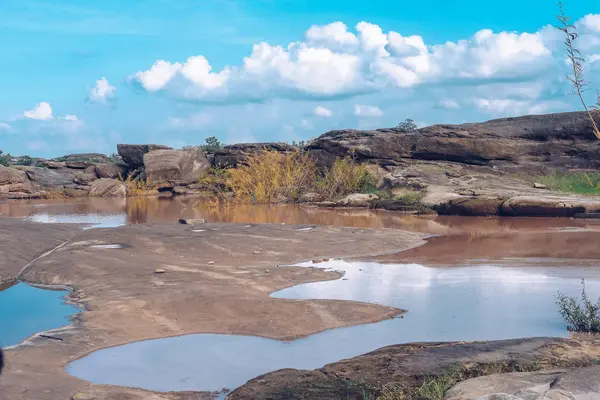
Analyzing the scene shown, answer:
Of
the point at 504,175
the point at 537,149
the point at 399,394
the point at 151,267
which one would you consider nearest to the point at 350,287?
the point at 151,267

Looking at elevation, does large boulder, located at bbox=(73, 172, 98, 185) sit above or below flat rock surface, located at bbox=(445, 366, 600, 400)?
above

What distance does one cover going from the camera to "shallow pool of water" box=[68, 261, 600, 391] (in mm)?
4387

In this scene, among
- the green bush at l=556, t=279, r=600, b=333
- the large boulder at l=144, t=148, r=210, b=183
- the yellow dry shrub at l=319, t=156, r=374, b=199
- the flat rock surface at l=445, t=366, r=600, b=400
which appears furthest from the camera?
the large boulder at l=144, t=148, r=210, b=183

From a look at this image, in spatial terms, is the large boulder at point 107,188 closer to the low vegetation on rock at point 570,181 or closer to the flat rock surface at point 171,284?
the flat rock surface at point 171,284

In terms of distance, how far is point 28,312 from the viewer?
616 centimetres

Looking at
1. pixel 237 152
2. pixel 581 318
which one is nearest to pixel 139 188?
pixel 237 152

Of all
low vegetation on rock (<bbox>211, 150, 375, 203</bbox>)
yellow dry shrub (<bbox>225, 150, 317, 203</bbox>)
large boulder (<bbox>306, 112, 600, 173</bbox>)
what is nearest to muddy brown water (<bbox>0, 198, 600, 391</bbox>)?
large boulder (<bbox>306, 112, 600, 173</bbox>)

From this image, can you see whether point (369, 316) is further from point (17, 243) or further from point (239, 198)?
point (239, 198)

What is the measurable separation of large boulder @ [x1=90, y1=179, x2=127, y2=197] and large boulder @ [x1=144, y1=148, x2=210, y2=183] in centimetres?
121

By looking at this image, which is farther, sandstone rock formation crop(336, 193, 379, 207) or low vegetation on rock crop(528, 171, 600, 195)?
sandstone rock formation crop(336, 193, 379, 207)

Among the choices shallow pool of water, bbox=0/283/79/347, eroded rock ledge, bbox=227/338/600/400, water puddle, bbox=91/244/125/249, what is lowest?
shallow pool of water, bbox=0/283/79/347

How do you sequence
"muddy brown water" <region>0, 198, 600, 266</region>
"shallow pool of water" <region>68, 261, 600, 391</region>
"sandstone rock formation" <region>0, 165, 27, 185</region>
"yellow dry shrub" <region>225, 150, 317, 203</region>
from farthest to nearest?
"sandstone rock formation" <region>0, 165, 27, 185</region> < "yellow dry shrub" <region>225, 150, 317, 203</region> < "muddy brown water" <region>0, 198, 600, 266</region> < "shallow pool of water" <region>68, 261, 600, 391</region>

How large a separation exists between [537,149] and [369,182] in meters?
5.48

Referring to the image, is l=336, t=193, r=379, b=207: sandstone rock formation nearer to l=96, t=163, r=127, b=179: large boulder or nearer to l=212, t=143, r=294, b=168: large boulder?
l=212, t=143, r=294, b=168: large boulder
